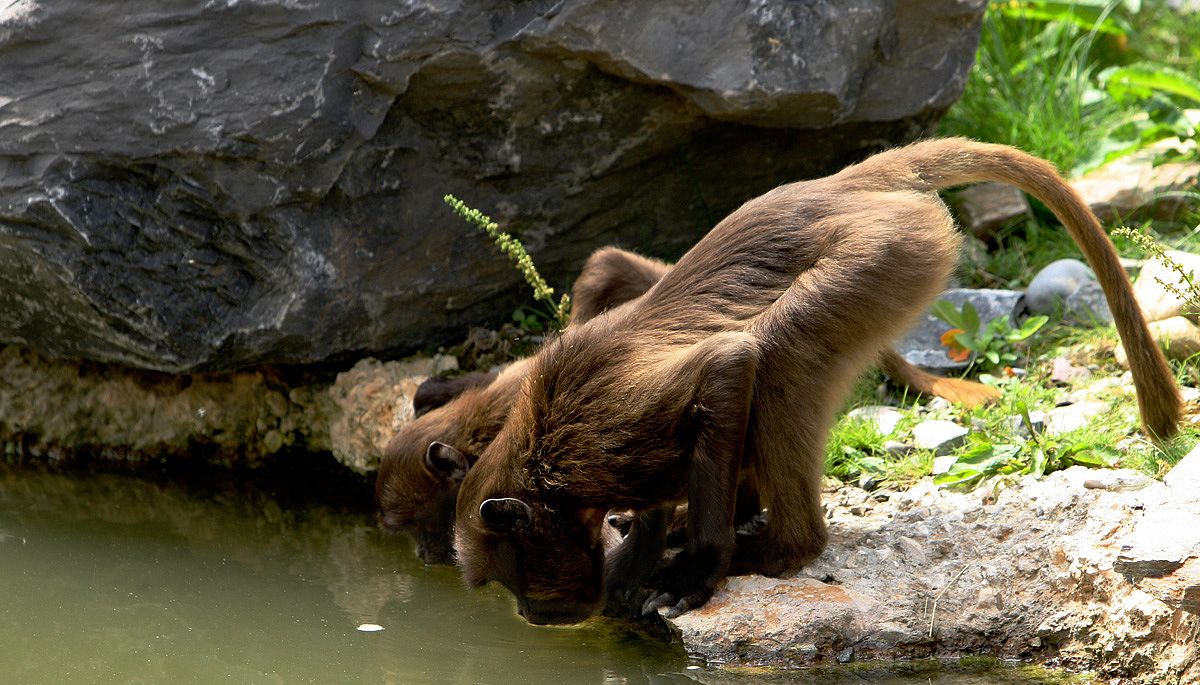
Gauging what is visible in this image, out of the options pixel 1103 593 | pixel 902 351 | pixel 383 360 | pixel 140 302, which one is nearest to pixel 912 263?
pixel 1103 593

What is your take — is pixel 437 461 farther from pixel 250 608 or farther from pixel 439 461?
pixel 250 608

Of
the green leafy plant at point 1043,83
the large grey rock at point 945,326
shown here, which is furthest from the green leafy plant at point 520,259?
the green leafy plant at point 1043,83

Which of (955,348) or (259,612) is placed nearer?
(259,612)

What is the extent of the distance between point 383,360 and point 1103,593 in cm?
363

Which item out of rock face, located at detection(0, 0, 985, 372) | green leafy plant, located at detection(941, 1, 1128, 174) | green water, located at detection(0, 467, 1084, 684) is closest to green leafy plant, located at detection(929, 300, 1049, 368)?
rock face, located at detection(0, 0, 985, 372)

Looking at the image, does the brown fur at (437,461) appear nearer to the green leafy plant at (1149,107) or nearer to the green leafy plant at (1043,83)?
the green leafy plant at (1043,83)

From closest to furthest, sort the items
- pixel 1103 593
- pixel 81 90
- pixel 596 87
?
pixel 1103 593, pixel 81 90, pixel 596 87

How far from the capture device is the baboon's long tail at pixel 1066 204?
3848 millimetres

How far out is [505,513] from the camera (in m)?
3.50

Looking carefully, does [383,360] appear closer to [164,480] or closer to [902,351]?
[164,480]

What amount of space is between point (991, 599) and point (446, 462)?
211 centimetres

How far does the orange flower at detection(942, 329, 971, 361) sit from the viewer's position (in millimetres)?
5211

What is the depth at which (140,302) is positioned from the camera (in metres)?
4.84

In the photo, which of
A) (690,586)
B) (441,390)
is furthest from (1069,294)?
(441,390)
